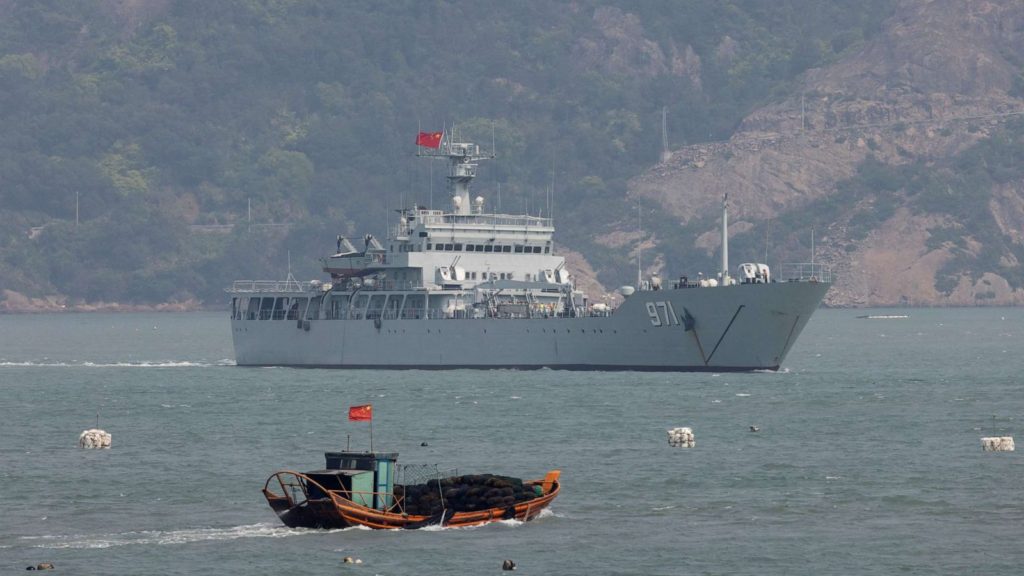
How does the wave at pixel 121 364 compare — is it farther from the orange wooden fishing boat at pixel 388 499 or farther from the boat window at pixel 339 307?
the orange wooden fishing boat at pixel 388 499

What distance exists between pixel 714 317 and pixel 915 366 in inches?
1006

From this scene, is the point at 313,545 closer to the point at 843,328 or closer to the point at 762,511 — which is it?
the point at 762,511

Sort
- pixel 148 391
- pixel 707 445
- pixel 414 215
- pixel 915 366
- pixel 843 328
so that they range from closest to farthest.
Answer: pixel 707 445 → pixel 148 391 → pixel 414 215 → pixel 915 366 → pixel 843 328

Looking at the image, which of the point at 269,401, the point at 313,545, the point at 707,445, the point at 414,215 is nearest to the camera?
the point at 313,545

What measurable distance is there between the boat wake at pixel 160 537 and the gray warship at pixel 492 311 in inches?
1587

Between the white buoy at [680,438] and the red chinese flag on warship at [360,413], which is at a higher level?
the red chinese flag on warship at [360,413]

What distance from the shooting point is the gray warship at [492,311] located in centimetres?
8450

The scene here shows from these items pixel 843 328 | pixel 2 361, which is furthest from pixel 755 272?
pixel 843 328

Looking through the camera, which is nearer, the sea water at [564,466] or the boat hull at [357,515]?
the sea water at [564,466]

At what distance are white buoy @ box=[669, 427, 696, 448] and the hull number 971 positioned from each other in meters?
23.7

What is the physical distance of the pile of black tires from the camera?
151 ft

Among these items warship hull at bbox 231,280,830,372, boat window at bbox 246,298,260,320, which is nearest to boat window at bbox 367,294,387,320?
warship hull at bbox 231,280,830,372

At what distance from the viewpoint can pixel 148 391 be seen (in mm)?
89188

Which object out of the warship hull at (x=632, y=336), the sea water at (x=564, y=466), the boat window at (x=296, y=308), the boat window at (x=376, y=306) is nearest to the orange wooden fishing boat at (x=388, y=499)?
the sea water at (x=564, y=466)
